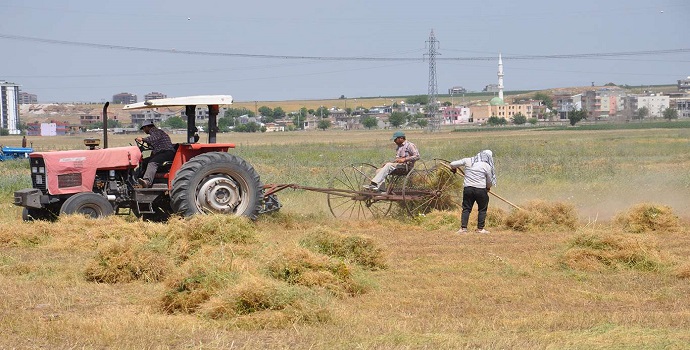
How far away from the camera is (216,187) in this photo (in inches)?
616

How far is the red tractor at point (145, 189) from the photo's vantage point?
15.5m

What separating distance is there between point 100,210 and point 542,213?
24.3 feet

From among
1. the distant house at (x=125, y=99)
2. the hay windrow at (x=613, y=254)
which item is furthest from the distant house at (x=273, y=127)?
the hay windrow at (x=613, y=254)

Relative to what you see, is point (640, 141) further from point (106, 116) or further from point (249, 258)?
point (249, 258)

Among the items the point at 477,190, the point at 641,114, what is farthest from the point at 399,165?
the point at 641,114

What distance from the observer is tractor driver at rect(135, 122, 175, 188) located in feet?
51.8

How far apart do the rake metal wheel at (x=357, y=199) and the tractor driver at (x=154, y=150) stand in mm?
3088

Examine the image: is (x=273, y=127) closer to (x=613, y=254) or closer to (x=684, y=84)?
(x=684, y=84)

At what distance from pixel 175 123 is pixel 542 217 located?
21.6 ft

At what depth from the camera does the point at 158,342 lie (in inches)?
306

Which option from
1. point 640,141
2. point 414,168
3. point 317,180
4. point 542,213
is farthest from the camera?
point 640,141

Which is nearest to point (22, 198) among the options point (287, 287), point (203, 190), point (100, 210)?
point (100, 210)

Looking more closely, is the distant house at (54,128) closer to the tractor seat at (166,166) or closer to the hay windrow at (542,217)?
the tractor seat at (166,166)

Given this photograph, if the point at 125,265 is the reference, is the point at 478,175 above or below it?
above
